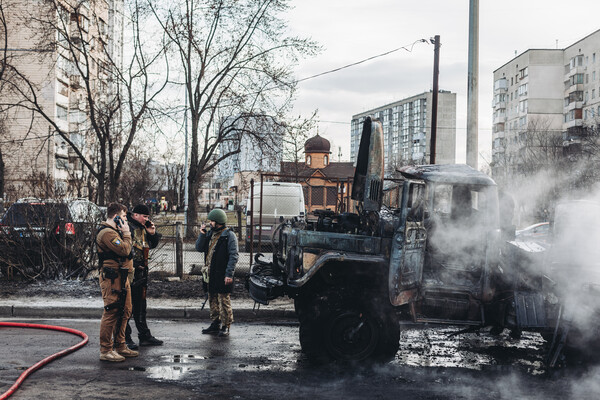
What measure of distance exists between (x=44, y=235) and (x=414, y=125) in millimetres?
132409

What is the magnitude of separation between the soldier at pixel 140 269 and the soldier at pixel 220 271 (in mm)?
917

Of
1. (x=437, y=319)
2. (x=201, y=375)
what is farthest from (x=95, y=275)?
(x=437, y=319)

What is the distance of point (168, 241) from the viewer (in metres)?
13.0

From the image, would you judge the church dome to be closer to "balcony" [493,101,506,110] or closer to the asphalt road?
"balcony" [493,101,506,110]

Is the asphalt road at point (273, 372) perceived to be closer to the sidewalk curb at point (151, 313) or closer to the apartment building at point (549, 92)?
the sidewalk curb at point (151, 313)

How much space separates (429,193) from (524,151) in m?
40.7

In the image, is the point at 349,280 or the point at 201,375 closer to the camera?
the point at 201,375

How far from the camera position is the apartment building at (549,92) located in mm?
70500

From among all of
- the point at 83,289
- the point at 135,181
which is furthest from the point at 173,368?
the point at 135,181

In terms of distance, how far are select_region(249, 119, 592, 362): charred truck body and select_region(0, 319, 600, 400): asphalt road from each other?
424mm

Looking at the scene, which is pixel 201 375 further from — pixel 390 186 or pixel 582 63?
pixel 582 63

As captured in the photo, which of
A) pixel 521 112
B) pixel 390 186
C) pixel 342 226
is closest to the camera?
pixel 342 226

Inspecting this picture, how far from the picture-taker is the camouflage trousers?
26.3 feet

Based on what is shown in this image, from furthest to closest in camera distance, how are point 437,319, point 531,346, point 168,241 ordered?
1. point 168,241
2. point 531,346
3. point 437,319
